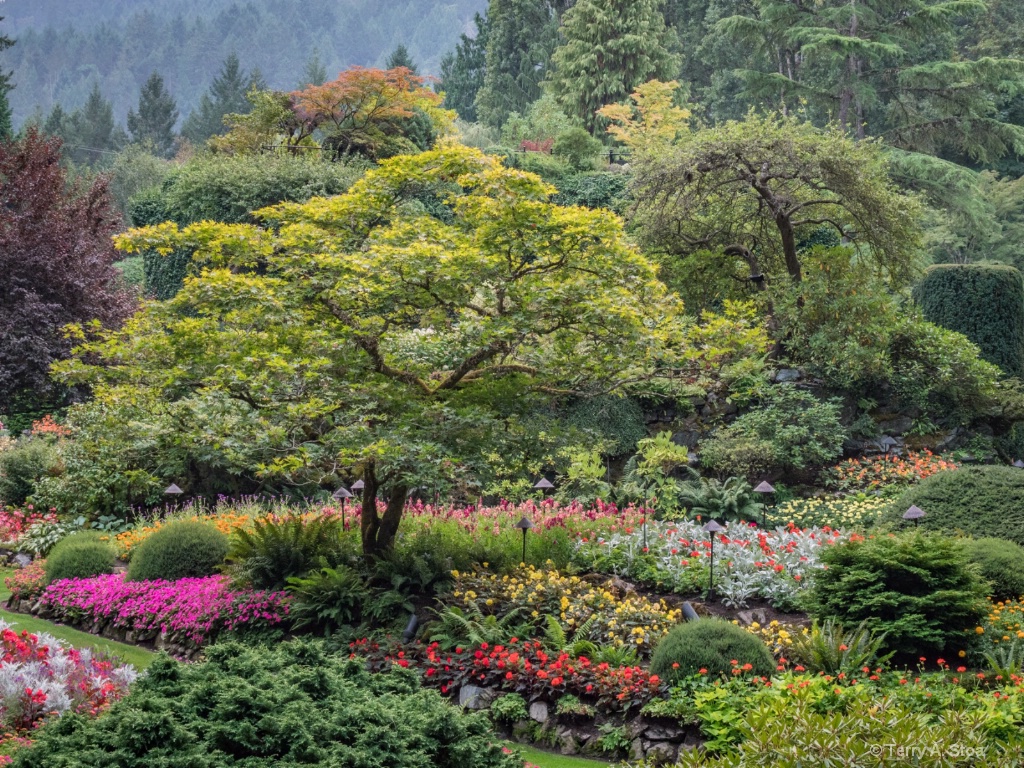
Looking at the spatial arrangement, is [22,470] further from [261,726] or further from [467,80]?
[467,80]

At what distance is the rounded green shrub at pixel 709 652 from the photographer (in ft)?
22.0

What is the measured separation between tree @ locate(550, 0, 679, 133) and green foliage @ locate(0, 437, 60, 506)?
2086cm


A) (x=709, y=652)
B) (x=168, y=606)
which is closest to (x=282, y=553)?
(x=168, y=606)

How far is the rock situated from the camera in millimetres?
6863

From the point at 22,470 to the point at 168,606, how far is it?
19.1ft

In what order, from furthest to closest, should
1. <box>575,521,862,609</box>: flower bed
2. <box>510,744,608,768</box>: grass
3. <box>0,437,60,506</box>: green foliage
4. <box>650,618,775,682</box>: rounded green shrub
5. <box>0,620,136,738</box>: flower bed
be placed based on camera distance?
<box>0,437,60,506</box>: green foliage, <box>575,521,862,609</box>: flower bed, <box>650,618,775,682</box>: rounded green shrub, <box>510,744,608,768</box>: grass, <box>0,620,136,738</box>: flower bed

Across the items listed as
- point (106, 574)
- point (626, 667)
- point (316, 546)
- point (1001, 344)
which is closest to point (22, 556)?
point (106, 574)

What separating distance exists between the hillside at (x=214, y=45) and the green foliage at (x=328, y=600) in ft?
Answer: 308

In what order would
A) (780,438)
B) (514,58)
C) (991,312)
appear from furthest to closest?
1. (514,58)
2. (991,312)
3. (780,438)

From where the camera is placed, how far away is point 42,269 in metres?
15.8

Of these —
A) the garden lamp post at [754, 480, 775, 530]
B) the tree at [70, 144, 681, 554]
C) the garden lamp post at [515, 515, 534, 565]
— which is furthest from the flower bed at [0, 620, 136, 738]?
the garden lamp post at [754, 480, 775, 530]

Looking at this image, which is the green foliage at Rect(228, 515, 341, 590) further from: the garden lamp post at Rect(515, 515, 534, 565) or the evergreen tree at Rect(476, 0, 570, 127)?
the evergreen tree at Rect(476, 0, 570, 127)

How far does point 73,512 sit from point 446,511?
17.8 feet

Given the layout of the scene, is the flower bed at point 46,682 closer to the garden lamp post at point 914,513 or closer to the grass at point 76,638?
the grass at point 76,638
